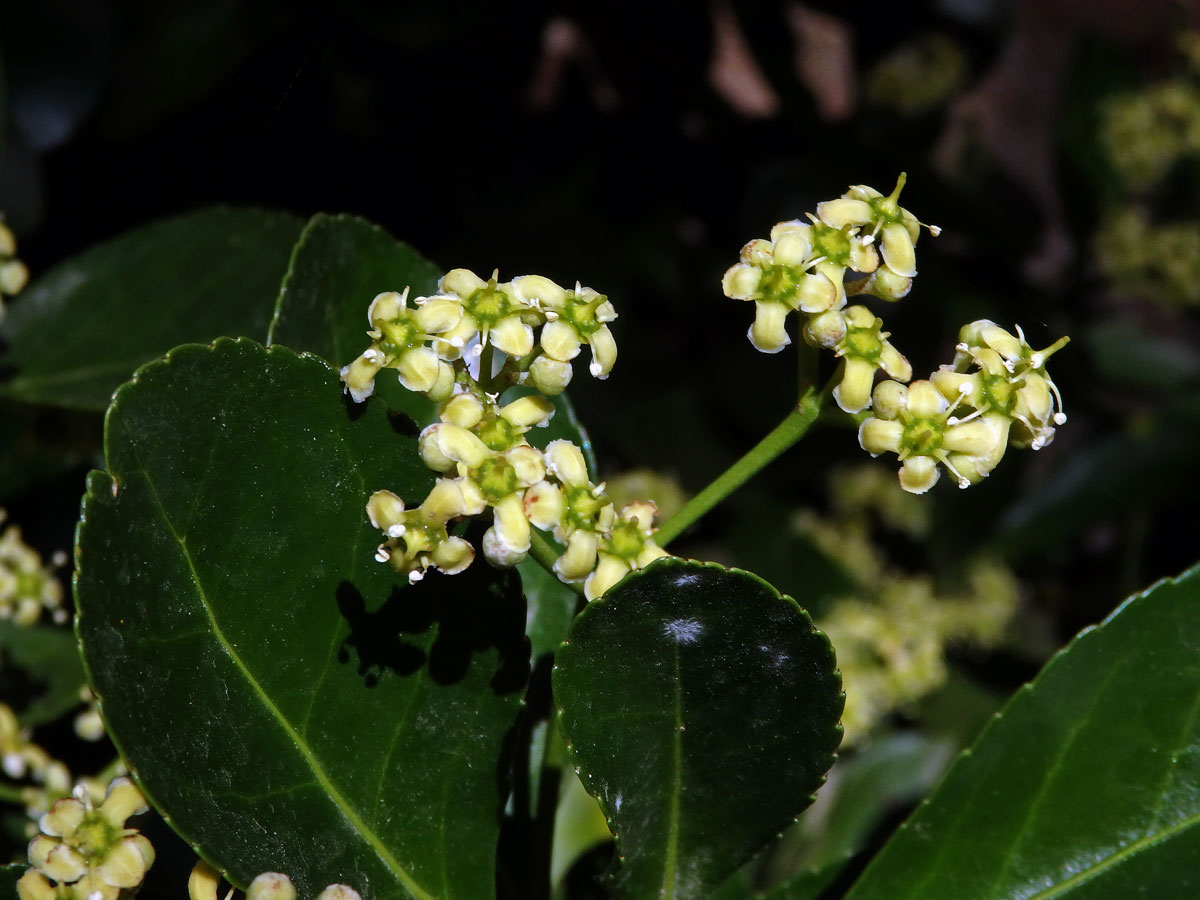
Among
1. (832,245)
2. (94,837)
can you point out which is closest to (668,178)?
(832,245)

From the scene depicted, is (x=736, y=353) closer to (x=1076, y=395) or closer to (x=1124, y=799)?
(x=1076, y=395)

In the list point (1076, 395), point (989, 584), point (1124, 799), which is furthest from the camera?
point (1076, 395)

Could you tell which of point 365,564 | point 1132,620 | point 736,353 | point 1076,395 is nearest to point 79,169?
point 736,353

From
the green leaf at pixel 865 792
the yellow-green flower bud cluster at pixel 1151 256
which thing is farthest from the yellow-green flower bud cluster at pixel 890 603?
the yellow-green flower bud cluster at pixel 1151 256

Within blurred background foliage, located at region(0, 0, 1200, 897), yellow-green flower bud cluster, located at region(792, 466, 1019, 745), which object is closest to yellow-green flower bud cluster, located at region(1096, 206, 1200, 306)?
blurred background foliage, located at region(0, 0, 1200, 897)

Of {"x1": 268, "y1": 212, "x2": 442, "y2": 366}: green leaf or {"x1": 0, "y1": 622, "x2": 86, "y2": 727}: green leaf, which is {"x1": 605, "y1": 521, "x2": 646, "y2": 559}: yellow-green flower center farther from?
{"x1": 0, "y1": 622, "x2": 86, "y2": 727}: green leaf

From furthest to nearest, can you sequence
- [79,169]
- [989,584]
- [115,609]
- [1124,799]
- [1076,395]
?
[1076,395] < [989,584] < [79,169] < [1124,799] < [115,609]

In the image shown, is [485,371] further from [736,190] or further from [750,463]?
[736,190]
